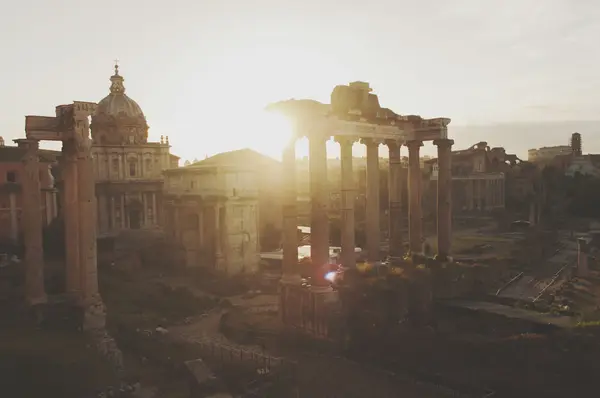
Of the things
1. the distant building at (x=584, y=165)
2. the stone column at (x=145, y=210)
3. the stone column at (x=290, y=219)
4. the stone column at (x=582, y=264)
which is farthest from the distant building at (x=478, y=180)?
the stone column at (x=290, y=219)

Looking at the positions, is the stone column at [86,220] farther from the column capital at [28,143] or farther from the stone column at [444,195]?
the stone column at [444,195]

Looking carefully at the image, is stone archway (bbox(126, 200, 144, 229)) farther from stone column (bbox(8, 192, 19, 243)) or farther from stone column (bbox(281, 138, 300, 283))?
stone column (bbox(281, 138, 300, 283))

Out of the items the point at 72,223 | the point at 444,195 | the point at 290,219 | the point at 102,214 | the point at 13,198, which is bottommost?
the point at 102,214

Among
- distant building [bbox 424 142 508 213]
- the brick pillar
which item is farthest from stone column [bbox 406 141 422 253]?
distant building [bbox 424 142 508 213]

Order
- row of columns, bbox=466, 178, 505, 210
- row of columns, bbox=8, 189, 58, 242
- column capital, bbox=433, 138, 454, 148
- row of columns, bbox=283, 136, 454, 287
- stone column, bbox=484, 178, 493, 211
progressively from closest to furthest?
row of columns, bbox=283, 136, 454, 287, column capital, bbox=433, 138, 454, 148, row of columns, bbox=8, 189, 58, 242, stone column, bbox=484, 178, 493, 211, row of columns, bbox=466, 178, 505, 210

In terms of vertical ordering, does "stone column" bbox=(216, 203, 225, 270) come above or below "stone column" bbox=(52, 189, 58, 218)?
below

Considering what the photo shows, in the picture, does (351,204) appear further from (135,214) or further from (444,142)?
(135,214)

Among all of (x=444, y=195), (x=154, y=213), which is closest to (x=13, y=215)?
(x=154, y=213)

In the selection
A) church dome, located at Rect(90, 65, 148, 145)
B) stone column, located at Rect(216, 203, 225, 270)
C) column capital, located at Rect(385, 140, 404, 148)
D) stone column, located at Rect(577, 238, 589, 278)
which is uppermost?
church dome, located at Rect(90, 65, 148, 145)
